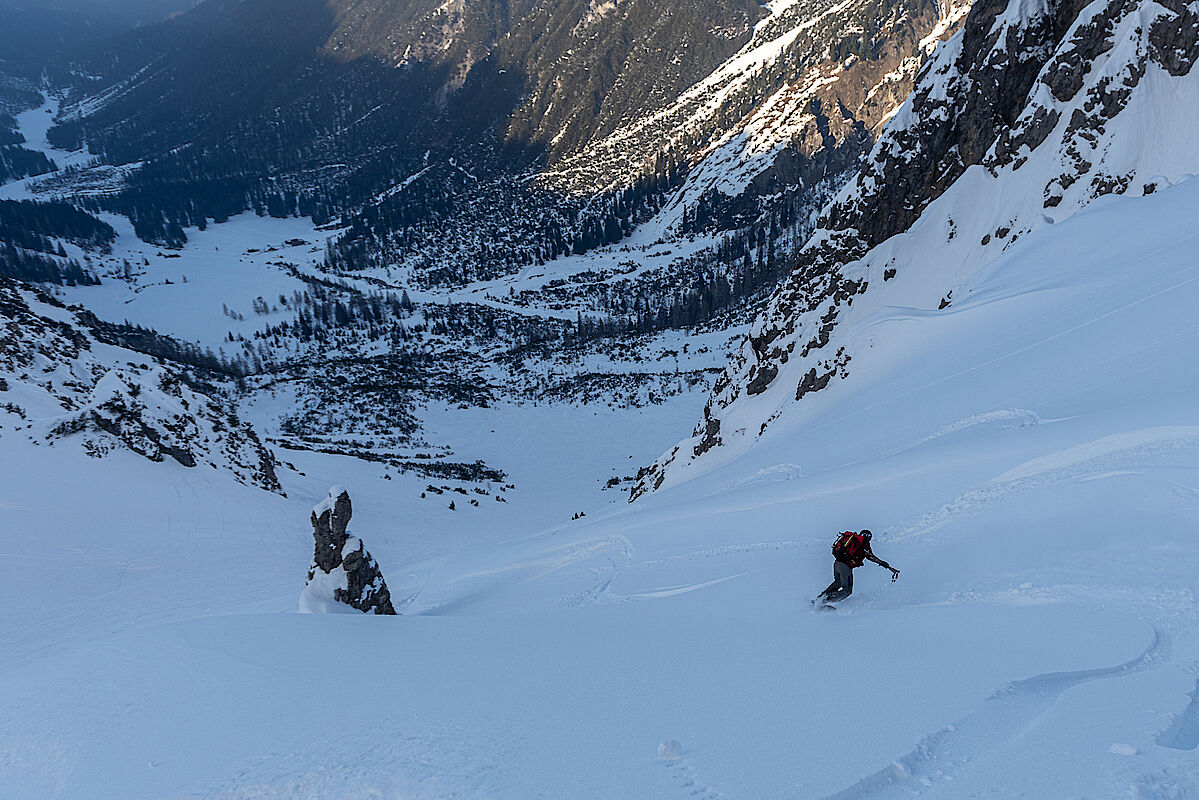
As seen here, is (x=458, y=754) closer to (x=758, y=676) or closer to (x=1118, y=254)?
Answer: (x=758, y=676)

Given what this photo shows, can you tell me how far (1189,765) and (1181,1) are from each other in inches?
1073

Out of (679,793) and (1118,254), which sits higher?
(1118,254)

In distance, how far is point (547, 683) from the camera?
537cm

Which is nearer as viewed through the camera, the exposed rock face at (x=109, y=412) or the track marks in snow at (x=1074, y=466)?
the track marks in snow at (x=1074, y=466)

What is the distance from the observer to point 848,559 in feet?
21.9

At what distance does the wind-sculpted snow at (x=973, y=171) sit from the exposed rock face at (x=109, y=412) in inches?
772

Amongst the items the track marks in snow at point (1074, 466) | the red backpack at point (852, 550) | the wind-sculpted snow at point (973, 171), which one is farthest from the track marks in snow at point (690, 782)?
the wind-sculpted snow at point (973, 171)

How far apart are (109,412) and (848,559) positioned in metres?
27.5

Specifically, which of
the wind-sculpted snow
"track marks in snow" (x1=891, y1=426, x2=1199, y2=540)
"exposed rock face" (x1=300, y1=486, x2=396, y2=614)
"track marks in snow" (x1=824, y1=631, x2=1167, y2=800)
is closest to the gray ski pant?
"track marks in snow" (x1=891, y1=426, x2=1199, y2=540)

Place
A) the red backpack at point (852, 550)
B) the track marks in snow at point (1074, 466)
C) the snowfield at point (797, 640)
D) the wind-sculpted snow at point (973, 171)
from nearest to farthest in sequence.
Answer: the snowfield at point (797, 640) < the red backpack at point (852, 550) < the track marks in snow at point (1074, 466) < the wind-sculpted snow at point (973, 171)

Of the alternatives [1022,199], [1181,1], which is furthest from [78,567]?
[1181,1]

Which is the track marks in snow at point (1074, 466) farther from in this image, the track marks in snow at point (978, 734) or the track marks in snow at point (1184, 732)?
the track marks in snow at point (1184, 732)

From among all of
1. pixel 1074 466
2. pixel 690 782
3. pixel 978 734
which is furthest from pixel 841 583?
pixel 690 782

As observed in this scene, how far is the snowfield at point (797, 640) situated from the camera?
371 centimetres
